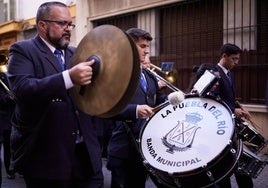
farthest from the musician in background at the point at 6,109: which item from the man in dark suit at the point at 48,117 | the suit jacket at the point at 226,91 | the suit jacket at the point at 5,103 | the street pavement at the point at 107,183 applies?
the man in dark suit at the point at 48,117

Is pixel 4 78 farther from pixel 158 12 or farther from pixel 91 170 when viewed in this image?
pixel 158 12

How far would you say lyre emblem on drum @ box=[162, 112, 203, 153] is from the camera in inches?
135

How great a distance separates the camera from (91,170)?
2.92 meters

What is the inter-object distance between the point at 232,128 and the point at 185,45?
5854 mm

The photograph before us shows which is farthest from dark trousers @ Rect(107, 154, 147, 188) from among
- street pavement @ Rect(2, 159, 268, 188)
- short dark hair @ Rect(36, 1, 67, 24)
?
street pavement @ Rect(2, 159, 268, 188)

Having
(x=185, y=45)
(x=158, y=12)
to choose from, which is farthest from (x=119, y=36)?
(x=158, y=12)

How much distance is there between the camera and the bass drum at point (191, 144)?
330 cm

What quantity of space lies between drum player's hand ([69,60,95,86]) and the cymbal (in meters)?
0.03

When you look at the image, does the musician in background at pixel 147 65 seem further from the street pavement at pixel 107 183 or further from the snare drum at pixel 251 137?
the street pavement at pixel 107 183

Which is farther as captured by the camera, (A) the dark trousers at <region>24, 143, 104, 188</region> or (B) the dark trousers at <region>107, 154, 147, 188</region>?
(B) the dark trousers at <region>107, 154, 147, 188</region>

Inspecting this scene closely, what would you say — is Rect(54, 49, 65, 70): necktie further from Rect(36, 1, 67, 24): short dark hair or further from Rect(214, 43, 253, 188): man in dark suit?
Rect(214, 43, 253, 188): man in dark suit

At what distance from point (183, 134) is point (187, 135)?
0.13 ft

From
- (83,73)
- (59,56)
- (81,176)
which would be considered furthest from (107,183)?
(83,73)

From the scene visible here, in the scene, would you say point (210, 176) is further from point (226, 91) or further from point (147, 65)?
point (226, 91)
